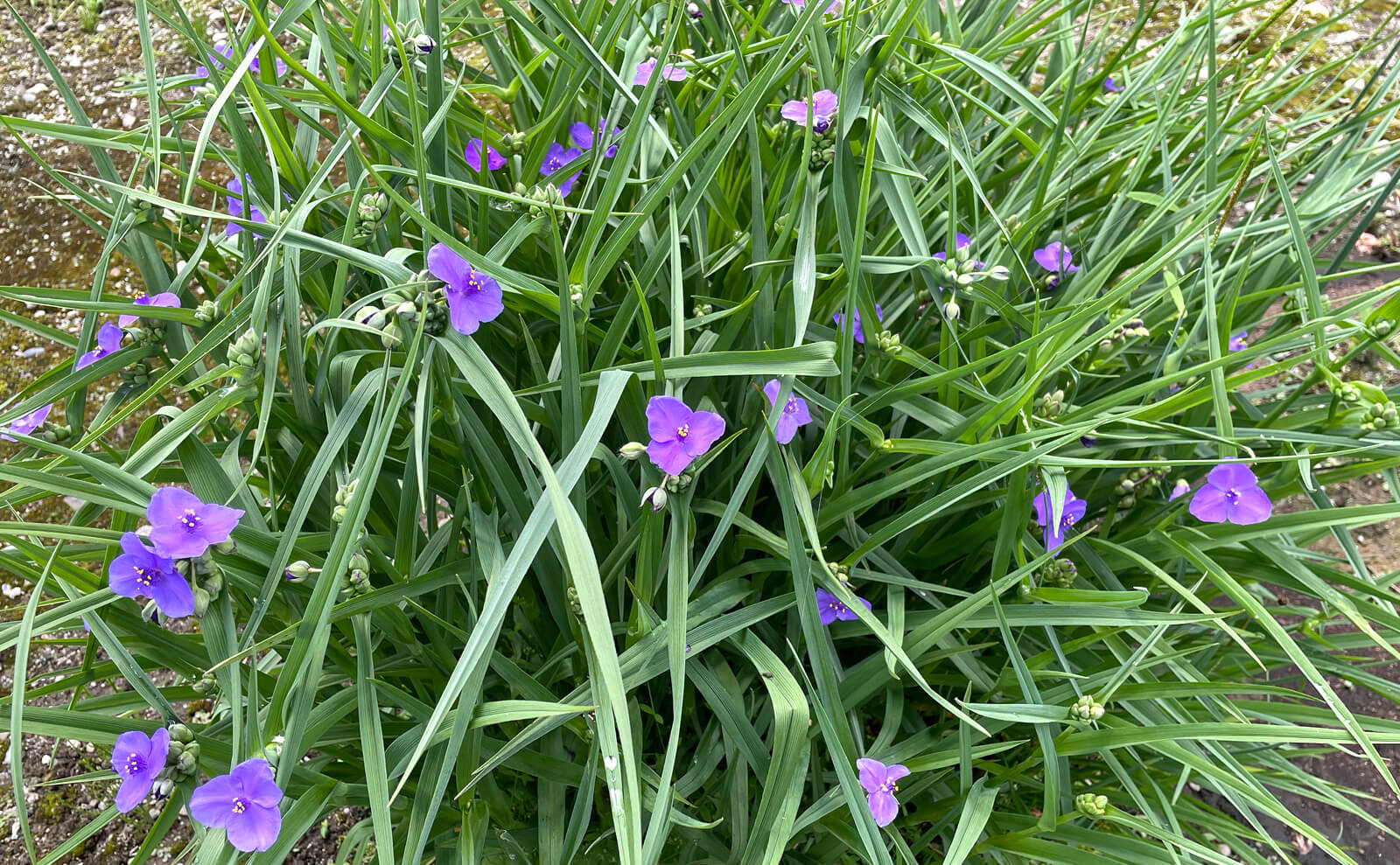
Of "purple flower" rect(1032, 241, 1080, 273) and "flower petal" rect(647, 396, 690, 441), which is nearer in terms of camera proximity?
"flower petal" rect(647, 396, 690, 441)

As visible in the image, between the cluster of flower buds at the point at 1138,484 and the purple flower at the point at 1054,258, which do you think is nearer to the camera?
the cluster of flower buds at the point at 1138,484

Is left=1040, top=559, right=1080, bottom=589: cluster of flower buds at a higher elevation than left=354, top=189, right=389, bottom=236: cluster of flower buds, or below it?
below

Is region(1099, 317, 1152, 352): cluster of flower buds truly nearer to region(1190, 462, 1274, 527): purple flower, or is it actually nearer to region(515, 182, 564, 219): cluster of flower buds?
region(1190, 462, 1274, 527): purple flower

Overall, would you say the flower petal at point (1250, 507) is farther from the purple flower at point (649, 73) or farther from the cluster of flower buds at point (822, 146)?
the purple flower at point (649, 73)

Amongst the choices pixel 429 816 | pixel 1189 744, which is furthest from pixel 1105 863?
pixel 429 816

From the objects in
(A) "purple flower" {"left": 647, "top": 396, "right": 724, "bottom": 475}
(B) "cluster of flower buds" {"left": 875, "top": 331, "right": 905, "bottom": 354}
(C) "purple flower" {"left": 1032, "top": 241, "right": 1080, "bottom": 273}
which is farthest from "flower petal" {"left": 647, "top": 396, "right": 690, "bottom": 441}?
(C) "purple flower" {"left": 1032, "top": 241, "right": 1080, "bottom": 273}

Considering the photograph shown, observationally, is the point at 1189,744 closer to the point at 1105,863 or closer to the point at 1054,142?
the point at 1105,863

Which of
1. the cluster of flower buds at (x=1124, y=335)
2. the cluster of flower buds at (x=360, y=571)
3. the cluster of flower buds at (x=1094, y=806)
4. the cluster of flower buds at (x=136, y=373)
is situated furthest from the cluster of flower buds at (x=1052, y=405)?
the cluster of flower buds at (x=136, y=373)
